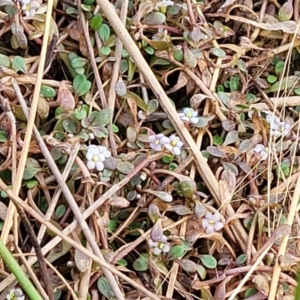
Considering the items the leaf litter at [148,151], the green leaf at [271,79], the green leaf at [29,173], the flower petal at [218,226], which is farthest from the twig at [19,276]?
the green leaf at [271,79]

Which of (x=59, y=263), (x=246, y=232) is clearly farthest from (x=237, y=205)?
(x=59, y=263)

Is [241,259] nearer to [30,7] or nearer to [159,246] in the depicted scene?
[159,246]

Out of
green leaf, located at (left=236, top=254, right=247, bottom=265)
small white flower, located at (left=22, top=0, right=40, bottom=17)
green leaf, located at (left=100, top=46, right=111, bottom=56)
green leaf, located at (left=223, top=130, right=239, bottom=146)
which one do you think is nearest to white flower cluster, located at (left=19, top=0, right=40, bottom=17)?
small white flower, located at (left=22, top=0, right=40, bottom=17)

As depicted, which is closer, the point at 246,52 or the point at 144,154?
the point at 144,154

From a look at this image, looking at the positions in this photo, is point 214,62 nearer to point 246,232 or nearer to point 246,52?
point 246,52

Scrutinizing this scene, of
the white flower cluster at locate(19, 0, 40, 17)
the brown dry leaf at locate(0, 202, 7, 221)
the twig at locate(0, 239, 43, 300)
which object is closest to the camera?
the twig at locate(0, 239, 43, 300)

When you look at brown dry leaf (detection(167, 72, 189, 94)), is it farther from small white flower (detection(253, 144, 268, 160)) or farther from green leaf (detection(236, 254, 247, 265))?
green leaf (detection(236, 254, 247, 265))

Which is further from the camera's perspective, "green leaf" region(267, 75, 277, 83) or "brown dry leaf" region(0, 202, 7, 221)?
"green leaf" region(267, 75, 277, 83)
